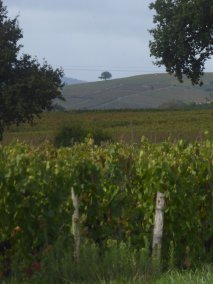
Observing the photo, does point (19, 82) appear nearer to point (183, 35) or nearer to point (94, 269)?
point (183, 35)

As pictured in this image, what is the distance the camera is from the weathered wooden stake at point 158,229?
32.3 feet

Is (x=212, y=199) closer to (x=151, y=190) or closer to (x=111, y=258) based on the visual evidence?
(x=151, y=190)

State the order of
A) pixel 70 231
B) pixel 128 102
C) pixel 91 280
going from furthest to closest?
pixel 128 102
pixel 70 231
pixel 91 280

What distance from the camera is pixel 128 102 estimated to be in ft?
623

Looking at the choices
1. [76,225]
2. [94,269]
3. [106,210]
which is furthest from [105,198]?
[94,269]

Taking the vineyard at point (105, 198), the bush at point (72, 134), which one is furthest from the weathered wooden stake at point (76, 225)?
the bush at point (72, 134)

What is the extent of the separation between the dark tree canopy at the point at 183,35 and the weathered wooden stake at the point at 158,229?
41224 mm

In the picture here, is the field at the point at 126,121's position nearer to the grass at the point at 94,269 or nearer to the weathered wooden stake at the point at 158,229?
the weathered wooden stake at the point at 158,229

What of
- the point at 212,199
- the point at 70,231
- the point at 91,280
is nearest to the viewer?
the point at 91,280

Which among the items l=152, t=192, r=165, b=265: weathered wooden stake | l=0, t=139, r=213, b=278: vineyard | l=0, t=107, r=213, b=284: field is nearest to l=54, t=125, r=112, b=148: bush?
l=0, t=107, r=213, b=284: field

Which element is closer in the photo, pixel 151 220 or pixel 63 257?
pixel 63 257

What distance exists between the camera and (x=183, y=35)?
5209 centimetres

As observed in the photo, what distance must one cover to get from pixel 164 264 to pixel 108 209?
42.2 inches

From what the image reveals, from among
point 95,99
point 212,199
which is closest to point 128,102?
point 95,99
